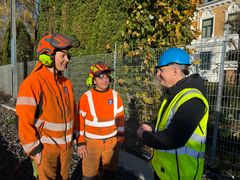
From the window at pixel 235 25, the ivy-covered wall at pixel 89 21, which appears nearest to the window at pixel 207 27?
the window at pixel 235 25

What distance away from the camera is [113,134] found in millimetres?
4176

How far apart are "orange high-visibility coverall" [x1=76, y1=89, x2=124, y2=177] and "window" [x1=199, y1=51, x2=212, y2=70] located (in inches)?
86.1

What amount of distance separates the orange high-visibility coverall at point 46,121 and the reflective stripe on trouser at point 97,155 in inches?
26.9

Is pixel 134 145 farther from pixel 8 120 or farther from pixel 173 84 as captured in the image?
pixel 8 120

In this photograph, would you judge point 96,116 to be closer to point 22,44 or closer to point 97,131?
point 97,131

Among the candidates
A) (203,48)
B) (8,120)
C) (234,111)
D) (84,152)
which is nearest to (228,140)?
(234,111)

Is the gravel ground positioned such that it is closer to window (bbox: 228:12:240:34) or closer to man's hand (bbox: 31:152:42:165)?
man's hand (bbox: 31:152:42:165)

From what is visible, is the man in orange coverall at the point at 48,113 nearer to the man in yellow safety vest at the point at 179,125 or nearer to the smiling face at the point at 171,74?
the man in yellow safety vest at the point at 179,125

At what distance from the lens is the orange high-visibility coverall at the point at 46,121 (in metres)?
2.83

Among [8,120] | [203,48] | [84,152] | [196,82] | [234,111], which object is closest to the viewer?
[196,82]

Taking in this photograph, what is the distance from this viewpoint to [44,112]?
9.81 feet

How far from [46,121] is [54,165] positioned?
0.53 m

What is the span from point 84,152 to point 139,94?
252 cm

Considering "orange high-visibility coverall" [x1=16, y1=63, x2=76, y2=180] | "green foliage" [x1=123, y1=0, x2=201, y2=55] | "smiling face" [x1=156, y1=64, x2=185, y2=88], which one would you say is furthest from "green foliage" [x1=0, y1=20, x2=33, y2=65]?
"smiling face" [x1=156, y1=64, x2=185, y2=88]
